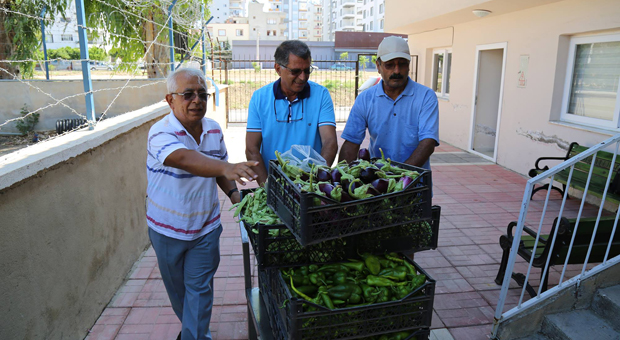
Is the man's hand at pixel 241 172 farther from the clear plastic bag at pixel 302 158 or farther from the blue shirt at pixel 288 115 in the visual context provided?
the blue shirt at pixel 288 115

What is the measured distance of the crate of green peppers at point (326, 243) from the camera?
1930 mm

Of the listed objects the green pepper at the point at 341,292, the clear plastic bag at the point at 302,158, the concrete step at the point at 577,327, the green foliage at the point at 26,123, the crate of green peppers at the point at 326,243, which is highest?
the clear plastic bag at the point at 302,158

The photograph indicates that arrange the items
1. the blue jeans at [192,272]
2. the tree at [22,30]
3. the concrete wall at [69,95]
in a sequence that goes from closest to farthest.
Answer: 1. the blue jeans at [192,272]
2. the concrete wall at [69,95]
3. the tree at [22,30]

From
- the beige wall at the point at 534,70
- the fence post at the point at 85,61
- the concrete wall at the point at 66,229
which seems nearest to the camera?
the concrete wall at the point at 66,229

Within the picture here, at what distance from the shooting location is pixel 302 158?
7.54 ft

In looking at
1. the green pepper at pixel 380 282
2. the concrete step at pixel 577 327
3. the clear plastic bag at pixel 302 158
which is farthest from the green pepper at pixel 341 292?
the concrete step at pixel 577 327

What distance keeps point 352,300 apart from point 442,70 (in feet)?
35.6

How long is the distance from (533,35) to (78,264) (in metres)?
7.69

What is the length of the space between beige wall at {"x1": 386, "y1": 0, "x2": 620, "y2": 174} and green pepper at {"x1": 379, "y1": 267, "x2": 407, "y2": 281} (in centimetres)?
559

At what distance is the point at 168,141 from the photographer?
2.29 metres

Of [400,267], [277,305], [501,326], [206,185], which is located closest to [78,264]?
[206,185]

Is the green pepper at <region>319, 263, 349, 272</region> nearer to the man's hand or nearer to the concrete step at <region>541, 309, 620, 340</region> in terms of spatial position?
the man's hand

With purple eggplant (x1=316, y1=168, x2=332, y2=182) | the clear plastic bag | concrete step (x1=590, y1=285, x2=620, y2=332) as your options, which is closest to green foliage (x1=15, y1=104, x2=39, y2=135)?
the clear plastic bag

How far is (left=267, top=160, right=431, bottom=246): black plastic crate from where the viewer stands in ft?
5.45
